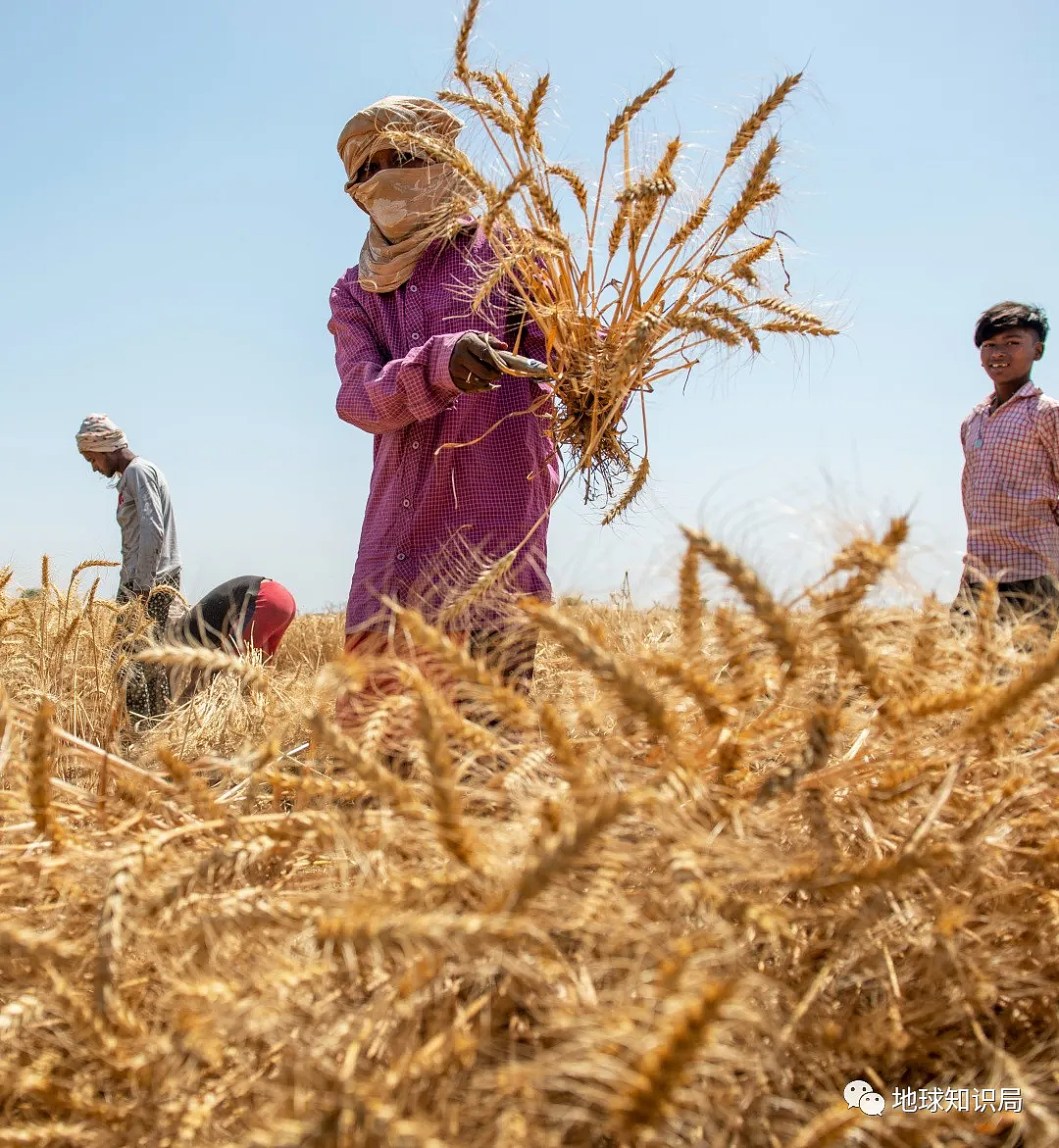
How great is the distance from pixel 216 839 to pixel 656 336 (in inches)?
45.4

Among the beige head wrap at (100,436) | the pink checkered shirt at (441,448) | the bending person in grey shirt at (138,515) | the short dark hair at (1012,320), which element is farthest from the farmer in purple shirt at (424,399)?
the beige head wrap at (100,436)

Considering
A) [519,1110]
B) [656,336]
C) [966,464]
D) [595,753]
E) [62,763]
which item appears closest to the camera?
[519,1110]

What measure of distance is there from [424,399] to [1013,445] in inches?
74.1

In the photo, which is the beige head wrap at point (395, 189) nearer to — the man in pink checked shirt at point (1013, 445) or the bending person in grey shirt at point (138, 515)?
the man in pink checked shirt at point (1013, 445)

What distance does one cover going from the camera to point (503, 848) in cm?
56

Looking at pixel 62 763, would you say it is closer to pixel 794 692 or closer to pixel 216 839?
pixel 216 839

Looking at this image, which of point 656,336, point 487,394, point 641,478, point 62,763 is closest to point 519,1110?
point 62,763

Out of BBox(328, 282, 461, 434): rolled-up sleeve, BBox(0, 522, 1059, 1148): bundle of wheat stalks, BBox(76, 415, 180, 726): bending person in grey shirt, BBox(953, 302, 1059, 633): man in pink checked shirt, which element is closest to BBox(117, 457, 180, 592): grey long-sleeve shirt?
BBox(76, 415, 180, 726): bending person in grey shirt

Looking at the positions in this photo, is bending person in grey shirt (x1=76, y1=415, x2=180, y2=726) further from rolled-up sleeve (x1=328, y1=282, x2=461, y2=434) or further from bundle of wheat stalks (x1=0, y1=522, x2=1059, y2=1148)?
bundle of wheat stalks (x1=0, y1=522, x2=1059, y2=1148)

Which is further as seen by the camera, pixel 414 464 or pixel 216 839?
pixel 414 464

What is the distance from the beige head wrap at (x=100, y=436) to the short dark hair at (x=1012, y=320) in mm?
3849

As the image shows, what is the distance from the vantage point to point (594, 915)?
531 mm

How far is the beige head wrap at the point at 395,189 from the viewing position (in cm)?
188

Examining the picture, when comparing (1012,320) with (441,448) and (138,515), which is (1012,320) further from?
(138,515)
